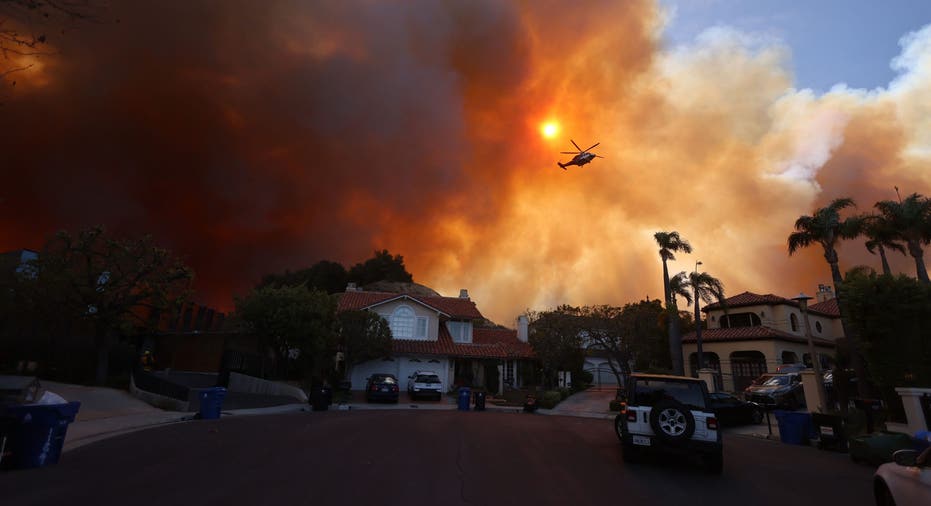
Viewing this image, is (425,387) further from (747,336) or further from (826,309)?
(826,309)

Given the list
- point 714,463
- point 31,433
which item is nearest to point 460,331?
point 714,463

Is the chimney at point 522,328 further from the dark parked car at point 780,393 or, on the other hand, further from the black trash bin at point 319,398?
the black trash bin at point 319,398

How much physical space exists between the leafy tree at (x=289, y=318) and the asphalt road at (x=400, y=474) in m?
12.5

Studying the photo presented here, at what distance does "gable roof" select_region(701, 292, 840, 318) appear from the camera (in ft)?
134

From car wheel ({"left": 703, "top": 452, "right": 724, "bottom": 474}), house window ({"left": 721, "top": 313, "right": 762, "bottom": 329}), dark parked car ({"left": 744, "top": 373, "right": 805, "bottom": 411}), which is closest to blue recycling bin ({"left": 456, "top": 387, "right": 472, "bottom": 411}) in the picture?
dark parked car ({"left": 744, "top": 373, "right": 805, "bottom": 411})

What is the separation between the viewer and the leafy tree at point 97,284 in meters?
19.5

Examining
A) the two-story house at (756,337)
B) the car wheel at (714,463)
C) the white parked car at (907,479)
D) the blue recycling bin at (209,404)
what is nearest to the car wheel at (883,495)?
the white parked car at (907,479)

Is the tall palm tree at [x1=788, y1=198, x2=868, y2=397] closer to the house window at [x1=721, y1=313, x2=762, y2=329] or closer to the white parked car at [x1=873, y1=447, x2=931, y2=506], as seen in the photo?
the house window at [x1=721, y1=313, x2=762, y2=329]

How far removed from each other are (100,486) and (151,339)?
31.5 meters

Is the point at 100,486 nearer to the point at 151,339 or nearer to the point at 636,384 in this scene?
the point at 636,384

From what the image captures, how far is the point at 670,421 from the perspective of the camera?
888cm

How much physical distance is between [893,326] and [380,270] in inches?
2782

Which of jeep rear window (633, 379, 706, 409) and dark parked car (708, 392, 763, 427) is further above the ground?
jeep rear window (633, 379, 706, 409)

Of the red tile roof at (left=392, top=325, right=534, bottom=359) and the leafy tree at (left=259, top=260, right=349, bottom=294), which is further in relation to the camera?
the leafy tree at (left=259, top=260, right=349, bottom=294)
